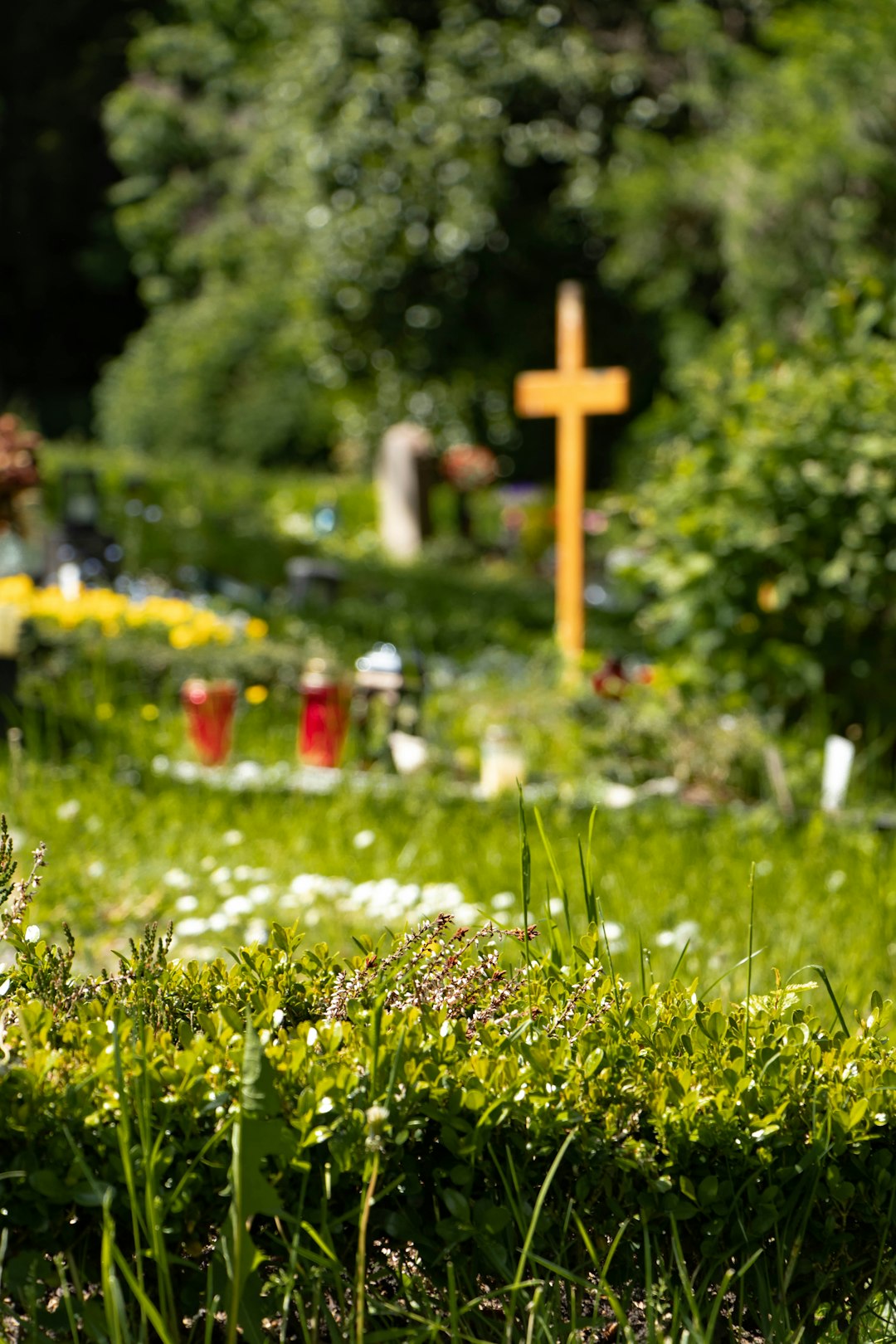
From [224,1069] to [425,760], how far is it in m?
3.71

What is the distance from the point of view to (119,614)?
6.76 m

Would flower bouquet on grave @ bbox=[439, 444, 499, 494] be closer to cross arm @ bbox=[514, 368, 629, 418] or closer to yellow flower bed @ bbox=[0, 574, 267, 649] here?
cross arm @ bbox=[514, 368, 629, 418]

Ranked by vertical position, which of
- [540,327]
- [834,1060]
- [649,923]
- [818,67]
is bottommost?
[649,923]

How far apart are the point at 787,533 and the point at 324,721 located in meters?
1.81

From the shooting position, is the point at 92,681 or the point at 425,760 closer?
the point at 425,760

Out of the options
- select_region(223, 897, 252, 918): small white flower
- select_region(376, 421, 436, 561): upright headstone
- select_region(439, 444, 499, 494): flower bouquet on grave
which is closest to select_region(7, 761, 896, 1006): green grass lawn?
select_region(223, 897, 252, 918): small white flower

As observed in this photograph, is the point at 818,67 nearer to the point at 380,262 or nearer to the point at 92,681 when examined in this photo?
the point at 380,262

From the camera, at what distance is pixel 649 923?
3570 mm

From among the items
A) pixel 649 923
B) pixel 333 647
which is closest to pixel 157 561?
pixel 333 647

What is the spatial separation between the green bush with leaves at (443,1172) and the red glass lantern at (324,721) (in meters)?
3.56

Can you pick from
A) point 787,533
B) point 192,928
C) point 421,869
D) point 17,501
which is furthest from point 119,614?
point 192,928

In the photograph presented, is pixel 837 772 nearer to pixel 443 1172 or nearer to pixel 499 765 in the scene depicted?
pixel 499 765

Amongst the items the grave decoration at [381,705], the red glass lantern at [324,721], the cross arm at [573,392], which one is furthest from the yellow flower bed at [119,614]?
the cross arm at [573,392]

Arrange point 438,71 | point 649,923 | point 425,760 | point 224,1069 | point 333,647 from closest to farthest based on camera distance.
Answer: point 224,1069, point 649,923, point 425,760, point 333,647, point 438,71
